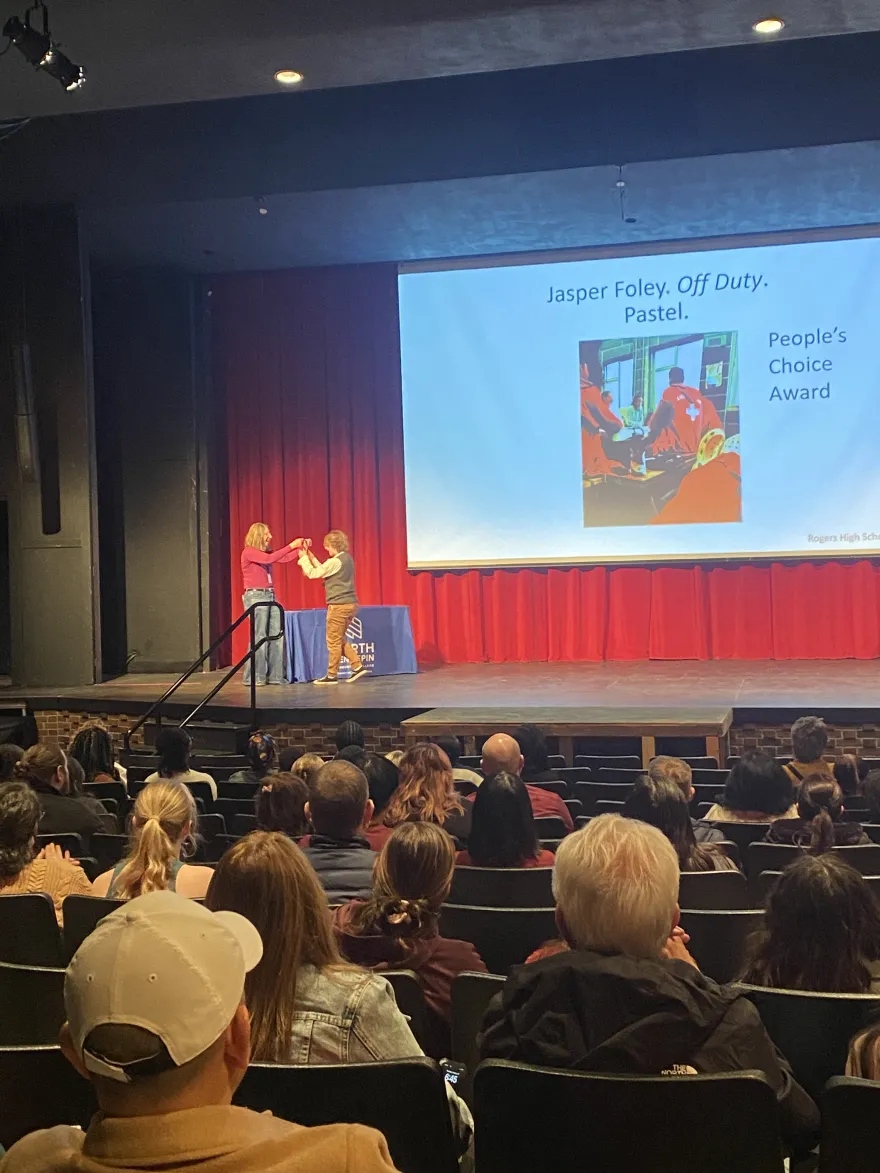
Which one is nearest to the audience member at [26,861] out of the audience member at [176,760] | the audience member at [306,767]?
the audience member at [306,767]

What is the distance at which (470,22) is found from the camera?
300 inches

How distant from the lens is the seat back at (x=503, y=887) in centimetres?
325

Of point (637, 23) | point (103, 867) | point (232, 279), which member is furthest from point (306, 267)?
point (103, 867)

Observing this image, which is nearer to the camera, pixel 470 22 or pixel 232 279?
pixel 470 22

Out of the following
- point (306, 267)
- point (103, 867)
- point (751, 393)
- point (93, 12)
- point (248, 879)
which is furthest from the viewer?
point (306, 267)

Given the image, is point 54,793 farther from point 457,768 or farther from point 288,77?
point 288,77

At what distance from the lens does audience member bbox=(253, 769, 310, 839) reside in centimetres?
402

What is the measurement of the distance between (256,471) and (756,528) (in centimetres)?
535

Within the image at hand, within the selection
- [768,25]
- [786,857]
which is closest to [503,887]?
[786,857]

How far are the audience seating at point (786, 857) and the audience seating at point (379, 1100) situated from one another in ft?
6.45

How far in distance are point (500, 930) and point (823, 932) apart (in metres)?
0.88

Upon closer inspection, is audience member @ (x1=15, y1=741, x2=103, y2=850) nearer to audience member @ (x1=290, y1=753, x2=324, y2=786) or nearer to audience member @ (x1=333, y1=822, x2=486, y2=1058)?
audience member @ (x1=290, y1=753, x2=324, y2=786)

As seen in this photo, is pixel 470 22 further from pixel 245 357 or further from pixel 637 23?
pixel 245 357

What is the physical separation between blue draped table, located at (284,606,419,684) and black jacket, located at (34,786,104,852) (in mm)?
6257
